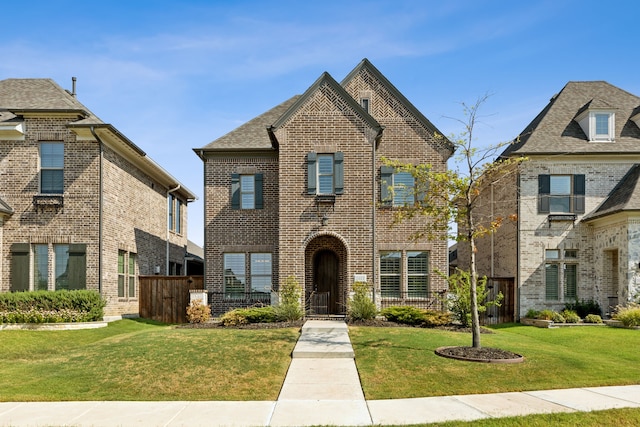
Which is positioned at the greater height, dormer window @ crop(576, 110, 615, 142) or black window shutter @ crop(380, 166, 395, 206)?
dormer window @ crop(576, 110, 615, 142)

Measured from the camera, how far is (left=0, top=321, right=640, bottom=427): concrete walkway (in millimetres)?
7883

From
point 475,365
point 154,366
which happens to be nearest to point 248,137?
point 154,366

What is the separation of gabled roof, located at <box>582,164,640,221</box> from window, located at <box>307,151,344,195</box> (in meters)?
10.3

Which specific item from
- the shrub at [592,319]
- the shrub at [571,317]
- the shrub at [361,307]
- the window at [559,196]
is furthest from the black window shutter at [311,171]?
the shrub at [592,319]

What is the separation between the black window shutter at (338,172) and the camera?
19.5 m

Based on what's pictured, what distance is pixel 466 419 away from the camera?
7.84 metres

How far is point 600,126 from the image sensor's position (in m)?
22.6

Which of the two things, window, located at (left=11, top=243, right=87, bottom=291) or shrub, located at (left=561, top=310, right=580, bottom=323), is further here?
shrub, located at (left=561, top=310, right=580, bottom=323)

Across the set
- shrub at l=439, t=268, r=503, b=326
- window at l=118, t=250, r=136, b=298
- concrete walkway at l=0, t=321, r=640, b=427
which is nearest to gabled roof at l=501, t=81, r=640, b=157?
shrub at l=439, t=268, r=503, b=326

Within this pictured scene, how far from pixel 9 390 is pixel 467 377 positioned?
855 cm

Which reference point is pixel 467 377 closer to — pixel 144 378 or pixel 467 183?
pixel 467 183

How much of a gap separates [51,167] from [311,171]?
936cm

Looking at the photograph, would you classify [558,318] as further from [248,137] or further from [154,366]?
[154,366]

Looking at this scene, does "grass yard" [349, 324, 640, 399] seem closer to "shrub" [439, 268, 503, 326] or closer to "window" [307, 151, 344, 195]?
"shrub" [439, 268, 503, 326]
